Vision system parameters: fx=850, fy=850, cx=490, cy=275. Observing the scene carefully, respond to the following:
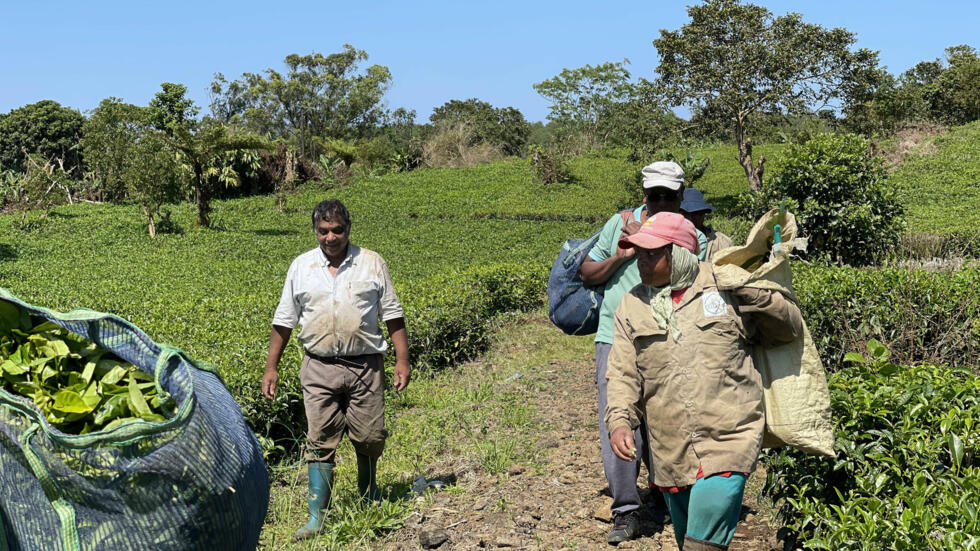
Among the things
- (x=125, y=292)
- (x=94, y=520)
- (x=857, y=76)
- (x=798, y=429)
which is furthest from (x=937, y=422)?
(x=857, y=76)

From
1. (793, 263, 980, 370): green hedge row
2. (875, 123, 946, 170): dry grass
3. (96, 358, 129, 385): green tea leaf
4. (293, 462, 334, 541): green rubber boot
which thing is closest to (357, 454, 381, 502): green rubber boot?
(293, 462, 334, 541): green rubber boot

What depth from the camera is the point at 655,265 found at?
310 centimetres

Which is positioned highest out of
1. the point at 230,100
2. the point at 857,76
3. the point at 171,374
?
the point at 230,100

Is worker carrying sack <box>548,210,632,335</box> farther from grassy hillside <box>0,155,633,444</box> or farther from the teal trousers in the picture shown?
grassy hillside <box>0,155,633,444</box>

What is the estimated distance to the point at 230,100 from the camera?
198 feet

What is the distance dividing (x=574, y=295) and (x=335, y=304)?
4.03 feet

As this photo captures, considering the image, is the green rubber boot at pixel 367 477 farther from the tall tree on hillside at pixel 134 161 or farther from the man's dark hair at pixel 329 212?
the tall tree on hillside at pixel 134 161

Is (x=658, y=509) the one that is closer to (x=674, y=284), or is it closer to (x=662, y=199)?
(x=662, y=199)

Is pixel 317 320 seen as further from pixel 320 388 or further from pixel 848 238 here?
pixel 848 238

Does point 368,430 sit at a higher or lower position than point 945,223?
lower

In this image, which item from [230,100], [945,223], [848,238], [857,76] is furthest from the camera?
[230,100]

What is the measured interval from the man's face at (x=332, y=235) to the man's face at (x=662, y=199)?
1482 millimetres

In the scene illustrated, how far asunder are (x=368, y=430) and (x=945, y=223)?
12.8 m

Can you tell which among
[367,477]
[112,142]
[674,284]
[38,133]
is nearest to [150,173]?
[112,142]
